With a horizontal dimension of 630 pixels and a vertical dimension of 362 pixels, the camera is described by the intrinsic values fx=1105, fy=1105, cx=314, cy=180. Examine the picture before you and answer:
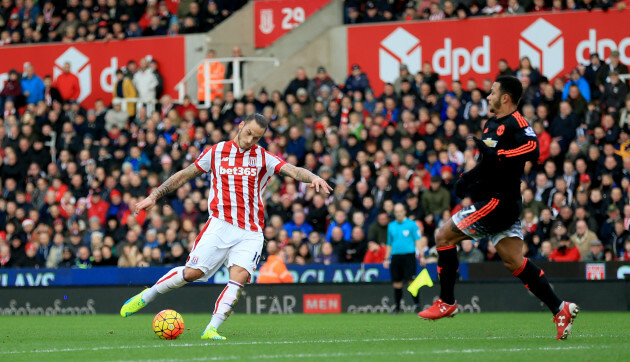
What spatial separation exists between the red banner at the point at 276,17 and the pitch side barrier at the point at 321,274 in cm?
844

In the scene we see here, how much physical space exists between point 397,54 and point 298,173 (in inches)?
604

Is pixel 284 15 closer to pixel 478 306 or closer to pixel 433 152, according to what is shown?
pixel 433 152

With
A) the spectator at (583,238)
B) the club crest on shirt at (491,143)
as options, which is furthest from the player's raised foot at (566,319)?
the spectator at (583,238)

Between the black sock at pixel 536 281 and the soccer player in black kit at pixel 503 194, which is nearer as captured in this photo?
the soccer player in black kit at pixel 503 194

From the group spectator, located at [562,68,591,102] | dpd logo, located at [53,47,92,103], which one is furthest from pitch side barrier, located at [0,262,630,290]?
dpd logo, located at [53,47,92,103]

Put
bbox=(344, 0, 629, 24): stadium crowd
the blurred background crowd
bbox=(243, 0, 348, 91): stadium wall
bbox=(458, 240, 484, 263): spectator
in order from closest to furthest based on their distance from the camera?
bbox=(458, 240, 484, 263): spectator
bbox=(344, 0, 629, 24): stadium crowd
the blurred background crowd
bbox=(243, 0, 348, 91): stadium wall

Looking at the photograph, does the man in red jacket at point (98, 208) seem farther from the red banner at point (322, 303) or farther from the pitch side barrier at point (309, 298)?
the red banner at point (322, 303)

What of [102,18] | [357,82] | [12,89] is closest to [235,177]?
[357,82]

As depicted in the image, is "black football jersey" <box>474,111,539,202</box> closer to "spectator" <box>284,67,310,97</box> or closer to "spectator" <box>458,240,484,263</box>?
"spectator" <box>458,240,484,263</box>

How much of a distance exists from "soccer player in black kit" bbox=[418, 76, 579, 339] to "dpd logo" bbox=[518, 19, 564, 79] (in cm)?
1442

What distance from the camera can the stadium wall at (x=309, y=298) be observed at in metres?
18.1

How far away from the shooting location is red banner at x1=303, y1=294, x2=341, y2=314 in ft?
64.2

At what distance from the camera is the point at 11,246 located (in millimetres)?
24109

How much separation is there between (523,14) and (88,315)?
11481 mm
